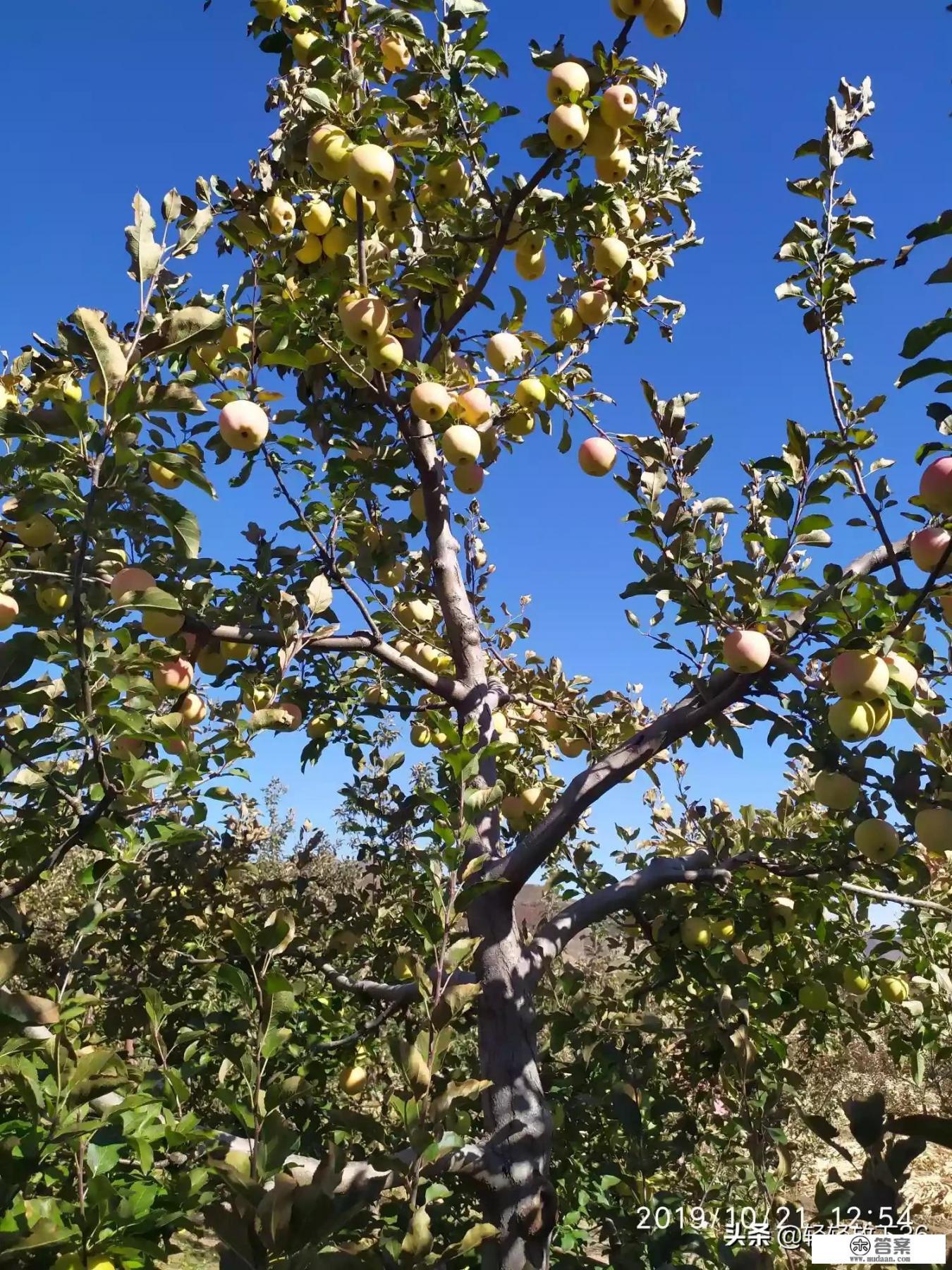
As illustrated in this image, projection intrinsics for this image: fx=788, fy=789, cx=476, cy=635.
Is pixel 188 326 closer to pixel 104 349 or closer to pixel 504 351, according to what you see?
pixel 104 349

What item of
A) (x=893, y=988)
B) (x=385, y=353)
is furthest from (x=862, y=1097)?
(x=385, y=353)

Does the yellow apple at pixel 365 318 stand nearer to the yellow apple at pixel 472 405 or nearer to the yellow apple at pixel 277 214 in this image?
the yellow apple at pixel 472 405

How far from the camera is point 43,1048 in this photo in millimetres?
1551

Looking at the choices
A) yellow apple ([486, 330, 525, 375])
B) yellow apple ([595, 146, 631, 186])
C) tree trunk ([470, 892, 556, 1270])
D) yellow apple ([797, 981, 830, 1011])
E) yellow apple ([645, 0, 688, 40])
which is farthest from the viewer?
yellow apple ([486, 330, 525, 375])

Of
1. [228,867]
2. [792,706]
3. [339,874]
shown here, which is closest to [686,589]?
[792,706]

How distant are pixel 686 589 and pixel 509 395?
1147 mm

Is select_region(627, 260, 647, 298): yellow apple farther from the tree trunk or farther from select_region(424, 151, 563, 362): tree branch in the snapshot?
the tree trunk

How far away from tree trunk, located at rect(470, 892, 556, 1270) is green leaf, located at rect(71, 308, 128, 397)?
1.96m

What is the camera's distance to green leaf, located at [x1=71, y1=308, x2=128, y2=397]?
1547 mm

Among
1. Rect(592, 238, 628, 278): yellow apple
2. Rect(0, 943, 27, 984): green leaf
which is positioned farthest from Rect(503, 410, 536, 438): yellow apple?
Rect(0, 943, 27, 984): green leaf

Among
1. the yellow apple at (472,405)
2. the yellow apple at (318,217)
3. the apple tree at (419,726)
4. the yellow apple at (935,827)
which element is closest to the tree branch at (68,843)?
the apple tree at (419,726)

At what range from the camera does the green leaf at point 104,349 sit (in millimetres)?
1547

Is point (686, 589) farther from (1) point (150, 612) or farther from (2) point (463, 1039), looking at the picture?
(2) point (463, 1039)

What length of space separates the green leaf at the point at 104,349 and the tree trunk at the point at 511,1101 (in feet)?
6.43
